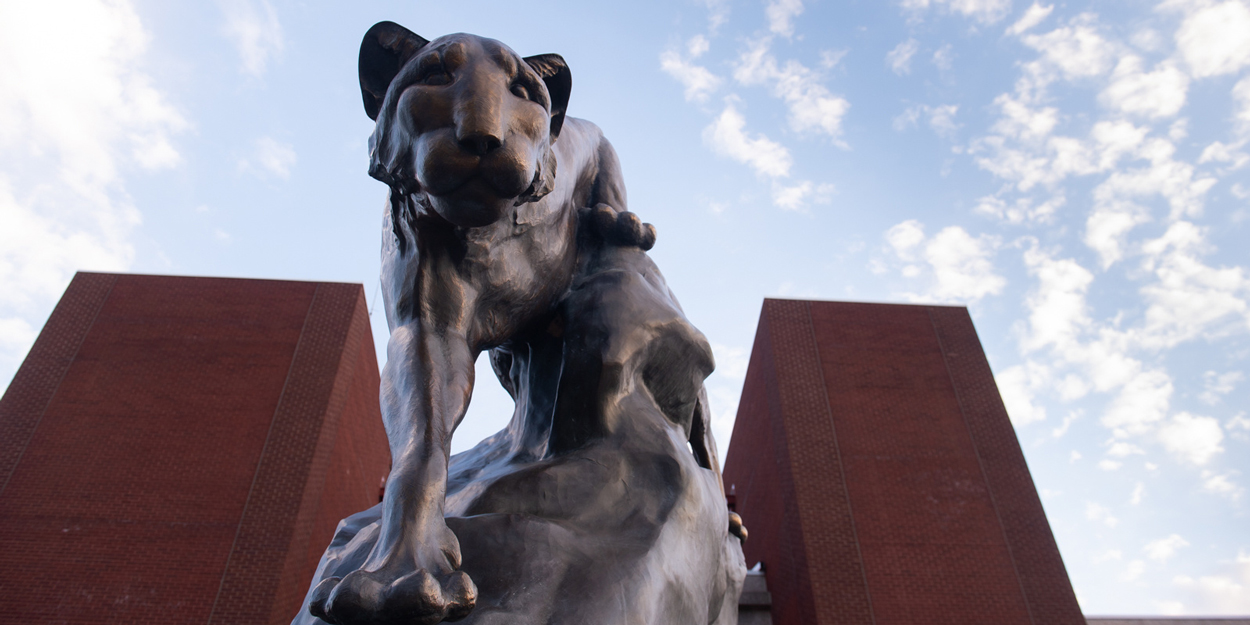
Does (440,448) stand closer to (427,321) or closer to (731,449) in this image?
(427,321)

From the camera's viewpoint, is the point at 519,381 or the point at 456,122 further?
the point at 519,381

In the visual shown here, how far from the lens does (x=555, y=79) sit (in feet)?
4.53

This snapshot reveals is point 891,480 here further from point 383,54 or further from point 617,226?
point 383,54

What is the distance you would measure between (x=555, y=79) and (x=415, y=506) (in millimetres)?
837

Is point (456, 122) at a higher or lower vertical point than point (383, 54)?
lower

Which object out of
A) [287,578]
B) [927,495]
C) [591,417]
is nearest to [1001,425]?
[927,495]

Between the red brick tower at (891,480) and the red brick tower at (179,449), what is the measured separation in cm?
826

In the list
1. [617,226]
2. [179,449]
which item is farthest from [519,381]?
[179,449]

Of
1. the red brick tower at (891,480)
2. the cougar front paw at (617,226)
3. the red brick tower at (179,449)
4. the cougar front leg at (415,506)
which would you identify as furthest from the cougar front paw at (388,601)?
the red brick tower at (891,480)

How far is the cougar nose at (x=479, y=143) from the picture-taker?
3.41ft

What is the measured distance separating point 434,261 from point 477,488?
1.44 feet

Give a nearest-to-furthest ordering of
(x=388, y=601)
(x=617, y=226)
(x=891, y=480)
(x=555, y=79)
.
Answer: (x=388, y=601) → (x=555, y=79) → (x=617, y=226) → (x=891, y=480)

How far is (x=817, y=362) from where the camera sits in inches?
556

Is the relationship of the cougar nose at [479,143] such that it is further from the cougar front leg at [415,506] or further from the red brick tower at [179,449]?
the red brick tower at [179,449]
